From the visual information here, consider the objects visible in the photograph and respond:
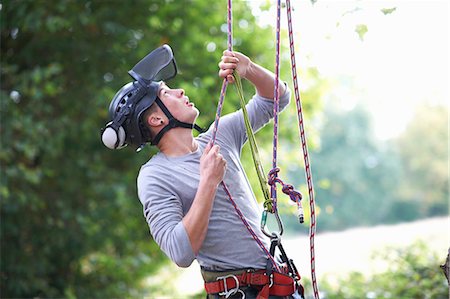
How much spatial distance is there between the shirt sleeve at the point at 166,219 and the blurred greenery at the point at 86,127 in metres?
Result: 3.51

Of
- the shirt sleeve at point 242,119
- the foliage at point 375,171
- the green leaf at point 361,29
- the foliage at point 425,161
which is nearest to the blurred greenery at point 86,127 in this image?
the green leaf at point 361,29

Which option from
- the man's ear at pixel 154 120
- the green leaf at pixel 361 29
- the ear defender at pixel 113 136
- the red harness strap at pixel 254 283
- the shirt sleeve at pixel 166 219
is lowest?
the red harness strap at pixel 254 283

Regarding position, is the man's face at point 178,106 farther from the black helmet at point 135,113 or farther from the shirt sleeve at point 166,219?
the shirt sleeve at point 166,219

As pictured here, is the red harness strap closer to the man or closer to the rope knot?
the man

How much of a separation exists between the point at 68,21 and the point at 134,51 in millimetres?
718

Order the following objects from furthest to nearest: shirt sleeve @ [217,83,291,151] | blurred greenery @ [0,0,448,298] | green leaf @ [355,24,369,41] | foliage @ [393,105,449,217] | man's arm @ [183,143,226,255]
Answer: foliage @ [393,105,449,217], blurred greenery @ [0,0,448,298], green leaf @ [355,24,369,41], shirt sleeve @ [217,83,291,151], man's arm @ [183,143,226,255]

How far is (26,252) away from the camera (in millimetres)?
6973

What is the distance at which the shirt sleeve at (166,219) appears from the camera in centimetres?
204

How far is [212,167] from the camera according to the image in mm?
2086

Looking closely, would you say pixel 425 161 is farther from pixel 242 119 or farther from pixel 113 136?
pixel 113 136

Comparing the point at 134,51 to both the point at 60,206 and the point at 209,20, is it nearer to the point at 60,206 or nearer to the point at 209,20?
the point at 209,20

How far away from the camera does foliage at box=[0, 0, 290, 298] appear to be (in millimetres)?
6141

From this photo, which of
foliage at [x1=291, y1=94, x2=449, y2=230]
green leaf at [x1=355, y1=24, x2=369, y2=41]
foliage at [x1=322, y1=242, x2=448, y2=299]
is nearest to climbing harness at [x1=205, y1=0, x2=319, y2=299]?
green leaf at [x1=355, y1=24, x2=369, y2=41]

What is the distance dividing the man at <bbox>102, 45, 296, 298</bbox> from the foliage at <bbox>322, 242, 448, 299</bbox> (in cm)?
254
